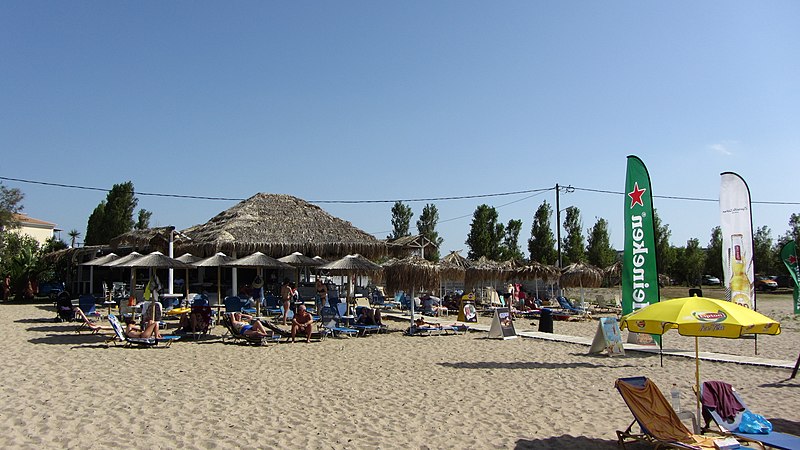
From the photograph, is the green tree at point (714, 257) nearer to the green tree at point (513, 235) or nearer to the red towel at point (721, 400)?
the green tree at point (513, 235)

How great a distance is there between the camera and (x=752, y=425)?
536 cm

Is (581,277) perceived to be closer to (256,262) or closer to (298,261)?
(298,261)

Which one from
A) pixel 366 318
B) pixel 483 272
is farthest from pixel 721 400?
pixel 483 272

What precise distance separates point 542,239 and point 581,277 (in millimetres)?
19349

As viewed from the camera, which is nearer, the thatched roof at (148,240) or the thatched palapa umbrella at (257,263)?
the thatched palapa umbrella at (257,263)

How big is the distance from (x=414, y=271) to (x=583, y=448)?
34.5 feet

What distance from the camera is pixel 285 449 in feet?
17.3

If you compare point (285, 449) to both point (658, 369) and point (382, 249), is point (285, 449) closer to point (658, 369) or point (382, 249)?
point (658, 369)

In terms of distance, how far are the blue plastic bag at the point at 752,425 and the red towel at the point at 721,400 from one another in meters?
0.09

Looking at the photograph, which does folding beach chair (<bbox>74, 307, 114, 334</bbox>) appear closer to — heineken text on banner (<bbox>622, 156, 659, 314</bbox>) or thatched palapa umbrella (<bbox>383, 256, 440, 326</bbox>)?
thatched palapa umbrella (<bbox>383, 256, 440, 326</bbox>)

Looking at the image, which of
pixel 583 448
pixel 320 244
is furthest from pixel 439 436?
pixel 320 244

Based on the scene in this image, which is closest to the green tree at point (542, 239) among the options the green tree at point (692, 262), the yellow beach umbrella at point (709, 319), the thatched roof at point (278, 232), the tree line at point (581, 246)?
the tree line at point (581, 246)

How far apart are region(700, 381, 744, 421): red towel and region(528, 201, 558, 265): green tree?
3624 cm

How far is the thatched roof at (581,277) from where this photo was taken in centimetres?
2302
